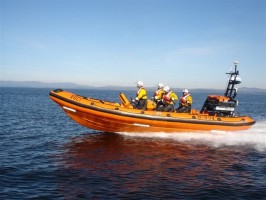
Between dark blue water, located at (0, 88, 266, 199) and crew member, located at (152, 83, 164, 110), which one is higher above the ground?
crew member, located at (152, 83, 164, 110)

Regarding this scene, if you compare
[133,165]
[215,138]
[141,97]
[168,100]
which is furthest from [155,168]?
[215,138]

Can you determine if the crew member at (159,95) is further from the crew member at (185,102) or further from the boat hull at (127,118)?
the crew member at (185,102)

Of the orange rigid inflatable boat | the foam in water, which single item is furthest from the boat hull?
the foam in water

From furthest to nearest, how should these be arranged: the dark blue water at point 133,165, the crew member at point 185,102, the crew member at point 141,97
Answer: the crew member at point 185,102
the crew member at point 141,97
the dark blue water at point 133,165

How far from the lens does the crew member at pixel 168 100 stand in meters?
14.7

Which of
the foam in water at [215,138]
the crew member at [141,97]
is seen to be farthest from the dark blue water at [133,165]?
the crew member at [141,97]

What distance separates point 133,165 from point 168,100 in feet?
17.0

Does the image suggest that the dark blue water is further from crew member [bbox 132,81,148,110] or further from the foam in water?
crew member [bbox 132,81,148,110]

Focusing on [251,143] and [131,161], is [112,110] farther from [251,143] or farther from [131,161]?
[251,143]

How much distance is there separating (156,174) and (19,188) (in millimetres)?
4029

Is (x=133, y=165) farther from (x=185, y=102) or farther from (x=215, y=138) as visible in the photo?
(x=215, y=138)

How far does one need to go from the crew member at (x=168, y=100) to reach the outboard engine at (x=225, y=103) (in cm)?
225

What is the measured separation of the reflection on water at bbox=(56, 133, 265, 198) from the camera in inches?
327

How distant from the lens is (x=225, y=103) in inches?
615
